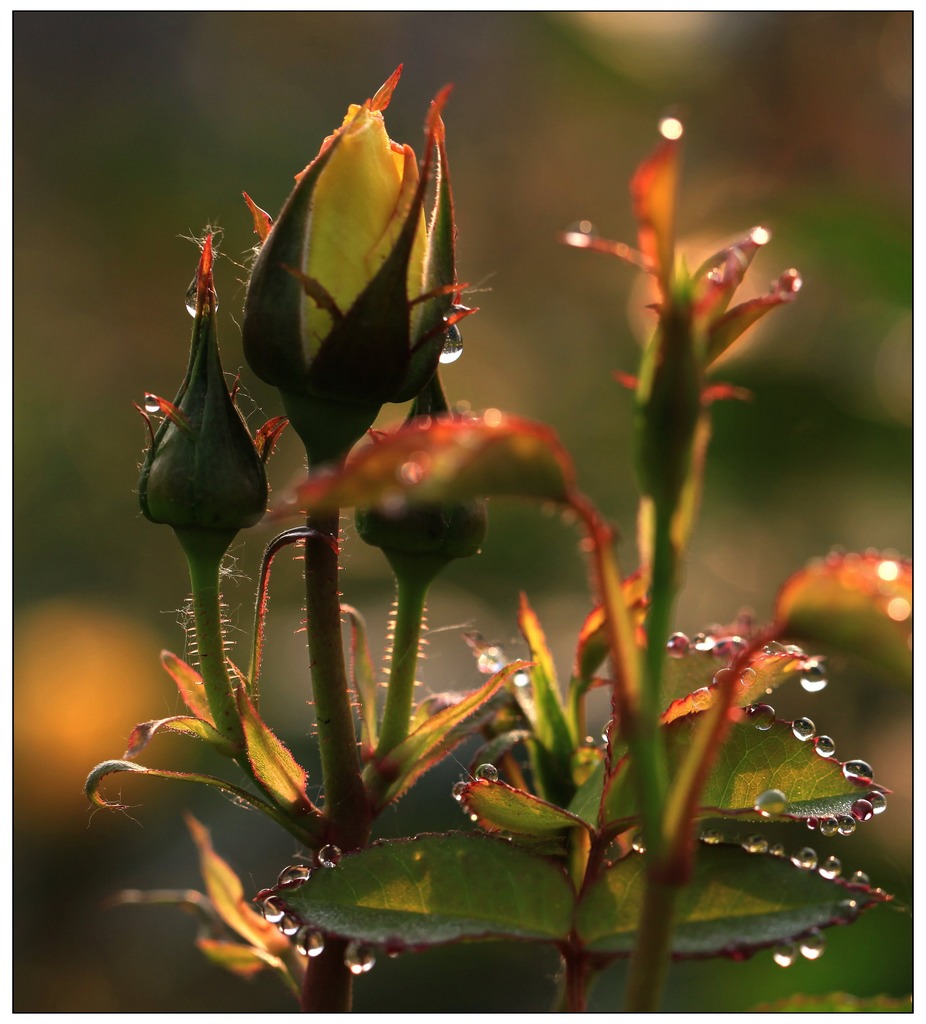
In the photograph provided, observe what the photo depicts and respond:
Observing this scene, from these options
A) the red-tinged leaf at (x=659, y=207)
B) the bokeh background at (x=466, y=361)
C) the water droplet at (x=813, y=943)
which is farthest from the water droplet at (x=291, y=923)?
the bokeh background at (x=466, y=361)

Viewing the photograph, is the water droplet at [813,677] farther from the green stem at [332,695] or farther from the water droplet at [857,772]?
the green stem at [332,695]

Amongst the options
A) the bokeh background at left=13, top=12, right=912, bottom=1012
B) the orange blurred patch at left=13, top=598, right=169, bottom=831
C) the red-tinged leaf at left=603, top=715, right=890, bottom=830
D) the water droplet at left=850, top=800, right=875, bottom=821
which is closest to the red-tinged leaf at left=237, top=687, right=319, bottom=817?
the red-tinged leaf at left=603, top=715, right=890, bottom=830

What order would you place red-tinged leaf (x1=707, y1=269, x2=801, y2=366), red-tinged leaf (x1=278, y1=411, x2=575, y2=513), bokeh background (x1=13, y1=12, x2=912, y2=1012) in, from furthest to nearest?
bokeh background (x1=13, y1=12, x2=912, y2=1012) < red-tinged leaf (x1=707, y1=269, x2=801, y2=366) < red-tinged leaf (x1=278, y1=411, x2=575, y2=513)

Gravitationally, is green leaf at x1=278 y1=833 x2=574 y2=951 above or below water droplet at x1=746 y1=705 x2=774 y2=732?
below

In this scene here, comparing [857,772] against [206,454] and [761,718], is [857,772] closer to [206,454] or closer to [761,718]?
[761,718]

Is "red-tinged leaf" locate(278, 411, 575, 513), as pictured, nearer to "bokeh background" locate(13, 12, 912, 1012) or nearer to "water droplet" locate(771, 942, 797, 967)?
"water droplet" locate(771, 942, 797, 967)

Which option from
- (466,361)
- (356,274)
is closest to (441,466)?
(356,274)
